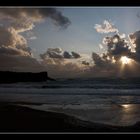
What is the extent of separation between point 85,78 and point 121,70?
503mm

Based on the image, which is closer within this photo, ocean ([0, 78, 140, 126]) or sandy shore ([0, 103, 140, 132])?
sandy shore ([0, 103, 140, 132])

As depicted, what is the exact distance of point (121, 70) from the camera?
411cm

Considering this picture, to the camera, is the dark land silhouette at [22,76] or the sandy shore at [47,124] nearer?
the sandy shore at [47,124]

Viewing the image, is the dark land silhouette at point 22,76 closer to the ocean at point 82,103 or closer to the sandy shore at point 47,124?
the ocean at point 82,103

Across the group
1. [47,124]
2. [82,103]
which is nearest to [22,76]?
[47,124]

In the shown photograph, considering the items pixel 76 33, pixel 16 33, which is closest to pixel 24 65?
pixel 16 33

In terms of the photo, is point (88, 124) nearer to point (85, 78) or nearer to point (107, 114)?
point (107, 114)

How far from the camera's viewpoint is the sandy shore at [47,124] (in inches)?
139

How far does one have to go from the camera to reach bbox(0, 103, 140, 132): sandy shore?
352 centimetres
